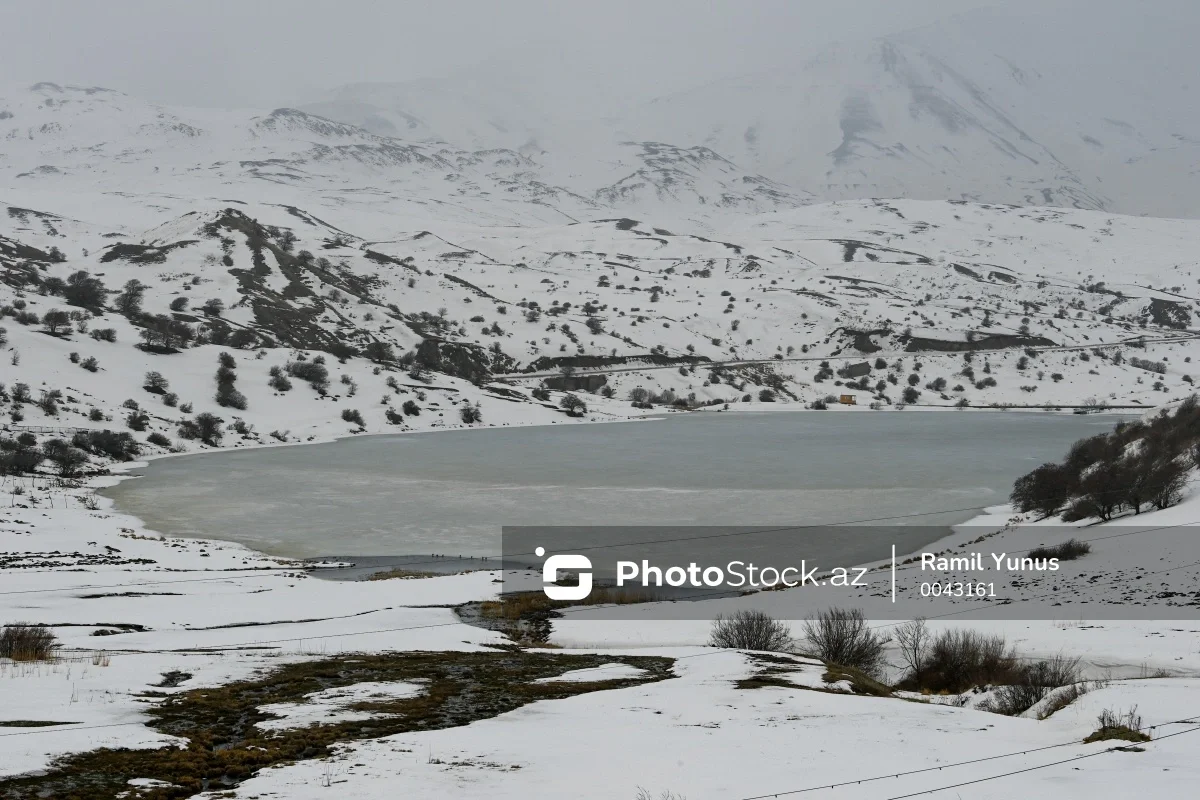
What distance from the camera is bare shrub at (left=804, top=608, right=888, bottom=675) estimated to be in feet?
61.1

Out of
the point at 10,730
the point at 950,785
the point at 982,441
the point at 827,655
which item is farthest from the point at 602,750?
the point at 982,441

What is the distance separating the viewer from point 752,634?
19062 millimetres

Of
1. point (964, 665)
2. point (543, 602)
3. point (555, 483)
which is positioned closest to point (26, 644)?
point (543, 602)

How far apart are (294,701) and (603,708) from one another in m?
4.00

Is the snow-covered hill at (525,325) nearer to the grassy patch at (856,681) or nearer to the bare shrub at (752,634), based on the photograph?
the bare shrub at (752,634)

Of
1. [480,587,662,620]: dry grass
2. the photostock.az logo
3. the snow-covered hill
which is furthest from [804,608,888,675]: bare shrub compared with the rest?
the snow-covered hill

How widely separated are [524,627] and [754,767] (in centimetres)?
1230

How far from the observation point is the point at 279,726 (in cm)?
1154

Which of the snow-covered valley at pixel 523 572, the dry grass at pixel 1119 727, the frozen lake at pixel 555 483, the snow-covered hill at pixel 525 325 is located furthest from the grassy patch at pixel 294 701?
the snow-covered hill at pixel 525 325

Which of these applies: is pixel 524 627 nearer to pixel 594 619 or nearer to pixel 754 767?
pixel 594 619

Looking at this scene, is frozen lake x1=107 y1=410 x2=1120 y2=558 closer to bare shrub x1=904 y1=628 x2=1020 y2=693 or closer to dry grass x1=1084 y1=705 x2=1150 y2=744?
bare shrub x1=904 y1=628 x2=1020 y2=693

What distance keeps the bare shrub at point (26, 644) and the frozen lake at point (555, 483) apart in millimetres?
14341

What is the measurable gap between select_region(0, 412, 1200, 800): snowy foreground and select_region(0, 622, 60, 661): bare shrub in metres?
0.43

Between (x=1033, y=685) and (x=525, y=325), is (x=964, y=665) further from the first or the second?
(x=525, y=325)
